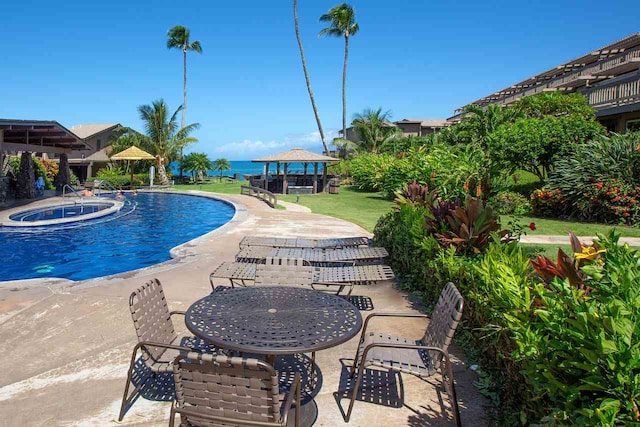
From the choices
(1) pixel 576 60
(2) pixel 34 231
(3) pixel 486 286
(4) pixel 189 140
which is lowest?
(2) pixel 34 231

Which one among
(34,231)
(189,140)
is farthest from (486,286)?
(189,140)

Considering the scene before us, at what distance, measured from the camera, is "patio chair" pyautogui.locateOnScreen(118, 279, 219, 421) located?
3.41 m

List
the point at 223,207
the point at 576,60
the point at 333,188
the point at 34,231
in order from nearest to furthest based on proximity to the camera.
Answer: the point at 34,231, the point at 223,207, the point at 333,188, the point at 576,60

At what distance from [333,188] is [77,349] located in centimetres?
2331

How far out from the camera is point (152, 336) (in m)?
3.69

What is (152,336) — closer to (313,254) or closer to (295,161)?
(313,254)

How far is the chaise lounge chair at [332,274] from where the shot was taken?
6019mm

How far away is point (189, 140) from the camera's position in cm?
3653

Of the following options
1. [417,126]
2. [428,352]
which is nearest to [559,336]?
[428,352]

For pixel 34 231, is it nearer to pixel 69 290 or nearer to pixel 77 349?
pixel 69 290

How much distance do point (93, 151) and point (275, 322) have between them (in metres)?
42.3

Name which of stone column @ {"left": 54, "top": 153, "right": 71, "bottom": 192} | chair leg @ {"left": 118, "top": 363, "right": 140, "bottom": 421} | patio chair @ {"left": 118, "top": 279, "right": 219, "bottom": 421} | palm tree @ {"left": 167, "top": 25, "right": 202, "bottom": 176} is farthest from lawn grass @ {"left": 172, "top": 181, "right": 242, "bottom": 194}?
chair leg @ {"left": 118, "top": 363, "right": 140, "bottom": 421}

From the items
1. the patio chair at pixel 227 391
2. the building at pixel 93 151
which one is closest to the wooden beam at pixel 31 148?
the building at pixel 93 151

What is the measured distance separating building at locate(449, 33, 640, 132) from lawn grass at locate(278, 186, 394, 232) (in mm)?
12338
